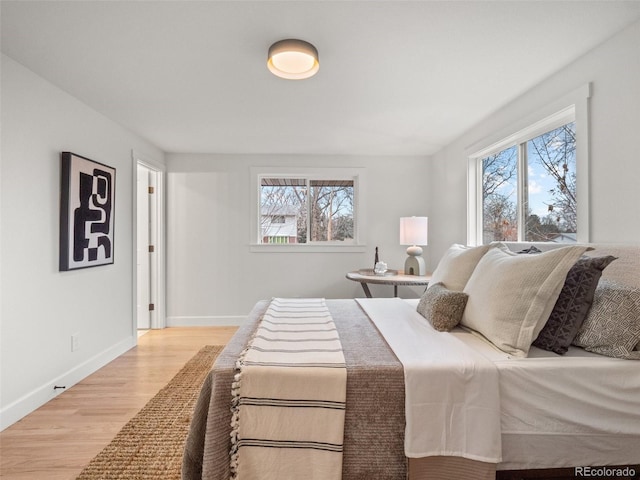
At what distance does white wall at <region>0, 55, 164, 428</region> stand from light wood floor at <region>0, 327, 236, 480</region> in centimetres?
14

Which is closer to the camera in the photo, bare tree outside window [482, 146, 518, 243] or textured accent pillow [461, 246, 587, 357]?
textured accent pillow [461, 246, 587, 357]

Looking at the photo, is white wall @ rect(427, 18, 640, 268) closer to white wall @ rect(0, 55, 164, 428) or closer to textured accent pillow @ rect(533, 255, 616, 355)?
textured accent pillow @ rect(533, 255, 616, 355)

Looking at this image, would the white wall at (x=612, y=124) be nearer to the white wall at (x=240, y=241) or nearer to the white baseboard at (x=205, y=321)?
the white wall at (x=240, y=241)

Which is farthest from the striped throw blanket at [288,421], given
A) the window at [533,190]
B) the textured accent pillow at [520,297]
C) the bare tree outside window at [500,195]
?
the bare tree outside window at [500,195]

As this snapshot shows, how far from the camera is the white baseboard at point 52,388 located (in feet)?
6.79

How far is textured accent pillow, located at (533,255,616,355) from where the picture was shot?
4.74 ft

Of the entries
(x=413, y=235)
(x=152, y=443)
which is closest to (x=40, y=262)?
(x=152, y=443)

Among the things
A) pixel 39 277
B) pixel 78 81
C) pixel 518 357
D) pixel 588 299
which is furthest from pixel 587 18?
pixel 39 277

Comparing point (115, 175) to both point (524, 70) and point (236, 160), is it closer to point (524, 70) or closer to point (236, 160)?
point (236, 160)

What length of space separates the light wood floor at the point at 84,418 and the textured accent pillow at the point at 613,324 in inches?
96.6

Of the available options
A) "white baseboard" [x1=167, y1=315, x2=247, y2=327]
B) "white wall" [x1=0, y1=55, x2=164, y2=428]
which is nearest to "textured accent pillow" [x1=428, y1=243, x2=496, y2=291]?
"white wall" [x1=0, y1=55, x2=164, y2=428]

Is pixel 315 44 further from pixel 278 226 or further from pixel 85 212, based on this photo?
pixel 278 226

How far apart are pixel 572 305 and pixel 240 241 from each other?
3.61 m

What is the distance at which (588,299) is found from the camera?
4.77 ft
